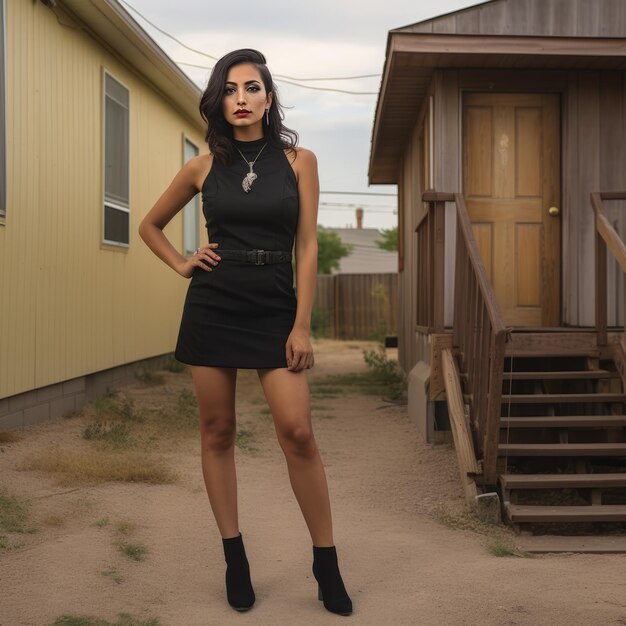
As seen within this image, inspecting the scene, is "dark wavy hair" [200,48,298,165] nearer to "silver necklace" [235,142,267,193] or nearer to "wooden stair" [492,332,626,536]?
"silver necklace" [235,142,267,193]

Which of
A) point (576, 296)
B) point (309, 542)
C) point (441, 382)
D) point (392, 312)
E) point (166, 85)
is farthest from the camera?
point (392, 312)

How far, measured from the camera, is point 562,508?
16.2 feet

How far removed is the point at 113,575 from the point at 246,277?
1.45m

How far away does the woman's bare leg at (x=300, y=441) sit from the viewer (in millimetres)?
3229

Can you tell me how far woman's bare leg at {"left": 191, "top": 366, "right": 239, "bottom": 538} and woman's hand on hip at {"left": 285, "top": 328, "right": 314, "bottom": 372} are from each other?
248 millimetres

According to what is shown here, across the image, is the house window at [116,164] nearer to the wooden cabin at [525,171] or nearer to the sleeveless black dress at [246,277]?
the wooden cabin at [525,171]

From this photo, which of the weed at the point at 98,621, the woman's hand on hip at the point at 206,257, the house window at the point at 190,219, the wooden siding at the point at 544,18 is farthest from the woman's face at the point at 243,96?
the house window at the point at 190,219

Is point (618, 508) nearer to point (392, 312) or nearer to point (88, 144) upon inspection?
point (88, 144)

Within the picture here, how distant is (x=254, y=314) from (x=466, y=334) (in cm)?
310

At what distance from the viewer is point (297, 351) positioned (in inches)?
128

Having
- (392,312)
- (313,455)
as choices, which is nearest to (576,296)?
(313,455)

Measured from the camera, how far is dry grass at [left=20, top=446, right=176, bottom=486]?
18.0ft

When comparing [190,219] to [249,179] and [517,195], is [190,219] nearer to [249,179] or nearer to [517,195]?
[517,195]

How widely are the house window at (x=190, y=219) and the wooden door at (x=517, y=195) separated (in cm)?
663
